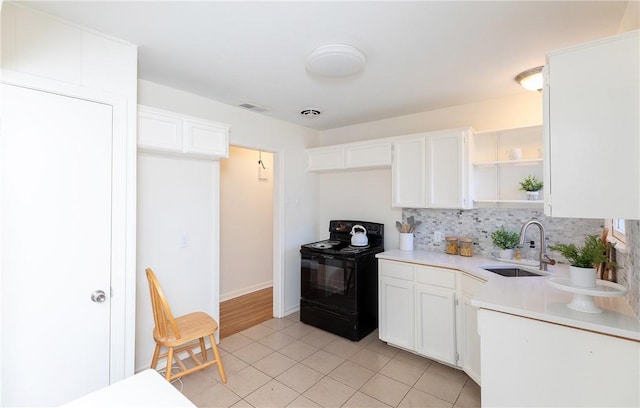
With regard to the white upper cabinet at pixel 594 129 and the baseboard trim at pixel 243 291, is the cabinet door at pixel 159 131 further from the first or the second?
the baseboard trim at pixel 243 291

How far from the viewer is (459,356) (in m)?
2.40

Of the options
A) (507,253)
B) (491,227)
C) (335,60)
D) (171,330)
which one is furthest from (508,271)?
(171,330)

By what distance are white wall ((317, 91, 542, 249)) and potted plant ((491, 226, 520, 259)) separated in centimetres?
98

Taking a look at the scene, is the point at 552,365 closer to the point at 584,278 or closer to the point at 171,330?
the point at 584,278

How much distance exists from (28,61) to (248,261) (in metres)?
3.45

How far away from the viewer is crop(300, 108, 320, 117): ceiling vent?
10.3 feet

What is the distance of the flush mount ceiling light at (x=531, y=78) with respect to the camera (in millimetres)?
2174

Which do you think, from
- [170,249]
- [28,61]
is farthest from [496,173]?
[28,61]

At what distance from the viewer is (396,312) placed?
9.23 ft

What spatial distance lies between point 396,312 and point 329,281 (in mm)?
741

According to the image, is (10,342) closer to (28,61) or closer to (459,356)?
(28,61)

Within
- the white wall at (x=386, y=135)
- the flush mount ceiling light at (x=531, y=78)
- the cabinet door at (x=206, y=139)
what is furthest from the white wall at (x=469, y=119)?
the cabinet door at (x=206, y=139)

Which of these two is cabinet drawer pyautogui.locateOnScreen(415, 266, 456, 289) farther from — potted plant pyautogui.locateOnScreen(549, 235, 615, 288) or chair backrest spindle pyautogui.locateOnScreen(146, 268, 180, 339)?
chair backrest spindle pyautogui.locateOnScreen(146, 268, 180, 339)

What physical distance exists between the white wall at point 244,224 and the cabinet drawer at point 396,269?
233 cm
